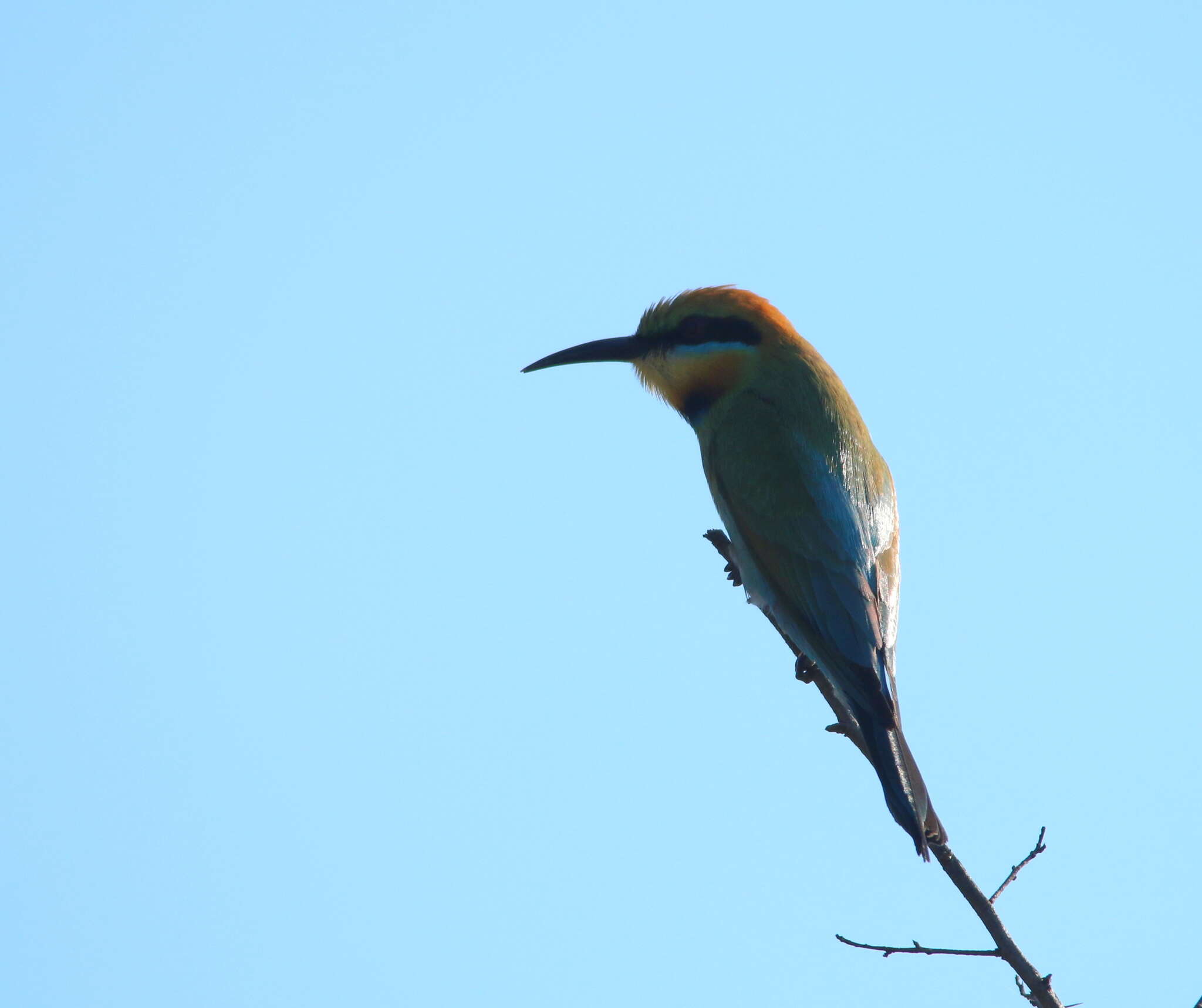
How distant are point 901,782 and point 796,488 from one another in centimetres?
100

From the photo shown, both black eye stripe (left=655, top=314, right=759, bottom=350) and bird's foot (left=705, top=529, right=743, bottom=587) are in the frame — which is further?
black eye stripe (left=655, top=314, right=759, bottom=350)

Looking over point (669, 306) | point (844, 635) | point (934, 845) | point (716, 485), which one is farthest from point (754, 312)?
point (934, 845)

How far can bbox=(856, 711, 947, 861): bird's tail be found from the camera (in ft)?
7.91

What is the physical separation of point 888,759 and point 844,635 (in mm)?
435

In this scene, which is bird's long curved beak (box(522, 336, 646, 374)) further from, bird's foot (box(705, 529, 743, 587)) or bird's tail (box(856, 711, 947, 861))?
bird's tail (box(856, 711, 947, 861))

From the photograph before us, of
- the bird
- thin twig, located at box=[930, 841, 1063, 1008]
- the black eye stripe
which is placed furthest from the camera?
the black eye stripe

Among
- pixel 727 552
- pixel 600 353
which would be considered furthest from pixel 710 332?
pixel 727 552

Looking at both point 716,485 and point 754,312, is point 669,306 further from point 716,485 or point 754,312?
point 716,485

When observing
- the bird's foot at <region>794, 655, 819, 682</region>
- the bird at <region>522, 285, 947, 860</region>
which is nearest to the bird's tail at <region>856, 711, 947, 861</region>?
the bird at <region>522, 285, 947, 860</region>

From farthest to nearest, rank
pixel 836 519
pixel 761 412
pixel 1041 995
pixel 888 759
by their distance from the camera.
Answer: pixel 761 412 < pixel 836 519 < pixel 888 759 < pixel 1041 995

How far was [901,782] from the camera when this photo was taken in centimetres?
257

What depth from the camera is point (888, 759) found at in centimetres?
265

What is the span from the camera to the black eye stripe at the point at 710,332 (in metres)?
3.86

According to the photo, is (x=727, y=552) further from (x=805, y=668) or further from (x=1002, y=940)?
(x=1002, y=940)
